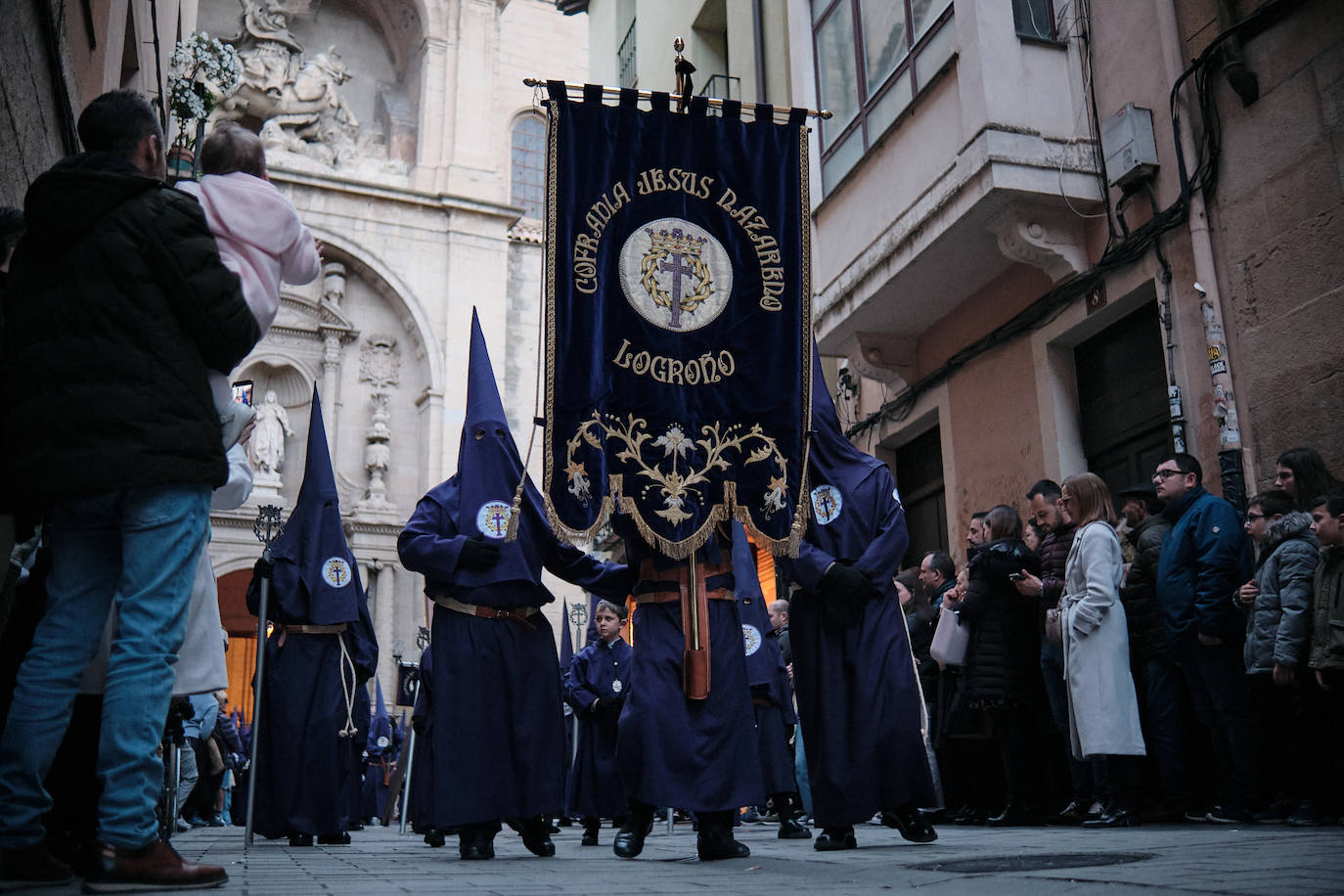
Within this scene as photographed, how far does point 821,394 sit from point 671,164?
4.36 ft

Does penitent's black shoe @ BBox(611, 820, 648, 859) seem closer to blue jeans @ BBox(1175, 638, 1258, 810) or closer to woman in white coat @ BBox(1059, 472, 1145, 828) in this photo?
woman in white coat @ BBox(1059, 472, 1145, 828)

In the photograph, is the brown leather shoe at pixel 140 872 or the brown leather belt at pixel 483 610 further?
the brown leather belt at pixel 483 610

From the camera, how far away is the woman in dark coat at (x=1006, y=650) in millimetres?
7078

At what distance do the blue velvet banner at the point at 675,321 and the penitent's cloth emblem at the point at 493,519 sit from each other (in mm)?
734

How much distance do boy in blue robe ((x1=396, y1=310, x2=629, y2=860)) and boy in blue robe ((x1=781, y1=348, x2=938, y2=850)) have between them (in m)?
0.95

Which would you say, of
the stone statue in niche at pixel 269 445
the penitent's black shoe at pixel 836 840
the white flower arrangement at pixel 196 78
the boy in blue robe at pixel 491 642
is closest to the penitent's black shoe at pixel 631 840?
the boy in blue robe at pixel 491 642

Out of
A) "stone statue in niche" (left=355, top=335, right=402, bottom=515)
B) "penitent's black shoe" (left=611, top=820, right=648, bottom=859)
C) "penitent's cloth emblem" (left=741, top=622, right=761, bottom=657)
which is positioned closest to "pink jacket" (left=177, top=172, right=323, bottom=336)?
"penitent's black shoe" (left=611, top=820, right=648, bottom=859)

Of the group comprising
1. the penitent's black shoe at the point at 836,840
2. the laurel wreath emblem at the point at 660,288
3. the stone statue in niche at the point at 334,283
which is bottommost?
the penitent's black shoe at the point at 836,840

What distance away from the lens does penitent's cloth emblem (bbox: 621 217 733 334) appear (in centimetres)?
570

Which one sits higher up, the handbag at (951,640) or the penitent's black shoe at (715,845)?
the handbag at (951,640)

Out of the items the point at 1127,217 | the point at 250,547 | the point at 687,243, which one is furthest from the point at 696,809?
the point at 250,547

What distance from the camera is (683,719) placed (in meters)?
5.03

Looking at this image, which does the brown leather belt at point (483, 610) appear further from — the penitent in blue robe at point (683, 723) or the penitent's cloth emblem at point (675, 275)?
the penitent's cloth emblem at point (675, 275)

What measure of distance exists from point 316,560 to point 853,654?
393 centimetres
